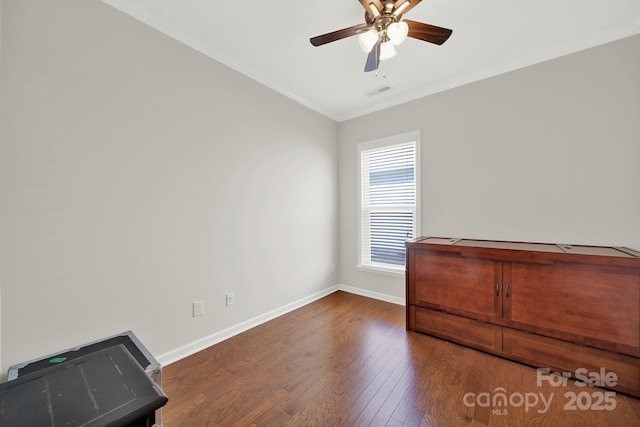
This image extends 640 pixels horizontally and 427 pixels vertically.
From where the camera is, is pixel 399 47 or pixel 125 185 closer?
pixel 125 185

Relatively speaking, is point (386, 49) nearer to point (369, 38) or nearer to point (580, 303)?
point (369, 38)

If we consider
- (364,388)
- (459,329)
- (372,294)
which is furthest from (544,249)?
(372,294)

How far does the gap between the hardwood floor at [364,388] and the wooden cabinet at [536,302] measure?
15 cm

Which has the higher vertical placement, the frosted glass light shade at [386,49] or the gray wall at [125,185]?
the frosted glass light shade at [386,49]

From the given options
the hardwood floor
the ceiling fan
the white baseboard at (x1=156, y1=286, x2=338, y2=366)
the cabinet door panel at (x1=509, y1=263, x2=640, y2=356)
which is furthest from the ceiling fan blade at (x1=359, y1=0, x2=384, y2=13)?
the white baseboard at (x1=156, y1=286, x2=338, y2=366)

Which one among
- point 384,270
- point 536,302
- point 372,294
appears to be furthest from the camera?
point 372,294

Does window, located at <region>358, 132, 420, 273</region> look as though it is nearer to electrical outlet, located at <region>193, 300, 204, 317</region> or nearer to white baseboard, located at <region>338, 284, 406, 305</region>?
white baseboard, located at <region>338, 284, 406, 305</region>

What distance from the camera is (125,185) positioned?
182 centimetres

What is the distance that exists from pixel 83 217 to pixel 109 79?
0.97 metres

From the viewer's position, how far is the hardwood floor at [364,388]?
4.84 ft

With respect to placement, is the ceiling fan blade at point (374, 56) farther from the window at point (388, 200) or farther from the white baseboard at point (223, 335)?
the white baseboard at point (223, 335)

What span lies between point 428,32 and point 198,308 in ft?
9.13

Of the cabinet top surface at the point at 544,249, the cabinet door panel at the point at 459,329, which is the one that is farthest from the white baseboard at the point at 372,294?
the cabinet top surface at the point at 544,249

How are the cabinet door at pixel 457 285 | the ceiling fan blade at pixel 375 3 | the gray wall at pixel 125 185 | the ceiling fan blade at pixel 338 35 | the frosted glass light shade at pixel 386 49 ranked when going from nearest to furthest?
the gray wall at pixel 125 185
the ceiling fan blade at pixel 375 3
the ceiling fan blade at pixel 338 35
the frosted glass light shade at pixel 386 49
the cabinet door at pixel 457 285
